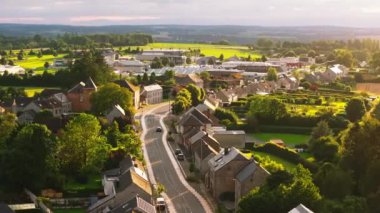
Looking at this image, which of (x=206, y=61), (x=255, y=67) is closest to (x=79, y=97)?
(x=255, y=67)

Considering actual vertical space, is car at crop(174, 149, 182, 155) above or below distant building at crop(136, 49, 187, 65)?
above

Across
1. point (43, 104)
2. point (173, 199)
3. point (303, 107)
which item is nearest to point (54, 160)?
point (173, 199)

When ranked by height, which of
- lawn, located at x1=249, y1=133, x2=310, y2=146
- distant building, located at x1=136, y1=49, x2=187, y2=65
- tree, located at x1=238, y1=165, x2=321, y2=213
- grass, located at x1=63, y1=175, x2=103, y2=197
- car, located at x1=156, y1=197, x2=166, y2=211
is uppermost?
tree, located at x1=238, y1=165, x2=321, y2=213

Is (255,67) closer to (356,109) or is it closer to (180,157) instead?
(356,109)

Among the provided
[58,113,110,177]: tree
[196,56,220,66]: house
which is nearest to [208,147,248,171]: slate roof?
[58,113,110,177]: tree

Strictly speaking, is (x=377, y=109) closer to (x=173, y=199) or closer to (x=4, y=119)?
(x=173, y=199)

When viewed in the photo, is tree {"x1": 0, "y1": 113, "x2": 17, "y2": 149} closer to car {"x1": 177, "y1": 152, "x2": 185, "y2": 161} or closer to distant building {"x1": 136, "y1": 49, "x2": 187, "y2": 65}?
car {"x1": 177, "y1": 152, "x2": 185, "y2": 161}
